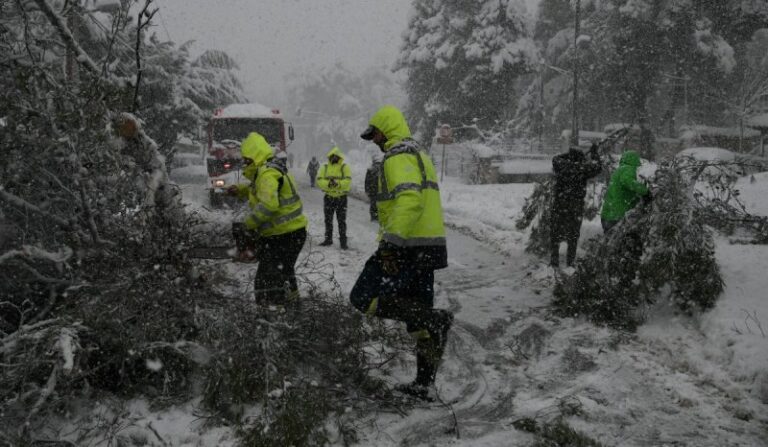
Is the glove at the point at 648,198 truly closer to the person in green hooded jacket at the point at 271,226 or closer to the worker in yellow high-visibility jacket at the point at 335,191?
the person in green hooded jacket at the point at 271,226

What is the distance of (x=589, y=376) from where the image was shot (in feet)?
13.4

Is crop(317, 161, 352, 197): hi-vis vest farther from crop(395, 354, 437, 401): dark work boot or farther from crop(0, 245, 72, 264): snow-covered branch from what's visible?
crop(395, 354, 437, 401): dark work boot

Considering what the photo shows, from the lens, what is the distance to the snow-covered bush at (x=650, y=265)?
16.0ft

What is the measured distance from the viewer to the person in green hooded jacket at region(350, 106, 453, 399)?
350 centimetres

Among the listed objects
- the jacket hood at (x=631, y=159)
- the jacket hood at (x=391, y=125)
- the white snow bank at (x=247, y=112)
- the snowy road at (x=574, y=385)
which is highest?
the white snow bank at (x=247, y=112)

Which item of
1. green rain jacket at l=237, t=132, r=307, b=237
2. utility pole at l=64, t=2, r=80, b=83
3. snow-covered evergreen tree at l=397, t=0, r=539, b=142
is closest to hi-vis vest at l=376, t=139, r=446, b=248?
green rain jacket at l=237, t=132, r=307, b=237

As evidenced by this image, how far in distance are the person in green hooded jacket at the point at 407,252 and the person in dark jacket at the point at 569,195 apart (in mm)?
3968

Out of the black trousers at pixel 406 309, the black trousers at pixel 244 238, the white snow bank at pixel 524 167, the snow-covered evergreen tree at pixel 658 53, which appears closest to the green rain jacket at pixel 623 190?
the black trousers at pixel 406 309

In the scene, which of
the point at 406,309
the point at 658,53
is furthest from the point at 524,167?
the point at 406,309

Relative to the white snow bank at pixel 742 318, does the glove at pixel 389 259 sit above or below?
above

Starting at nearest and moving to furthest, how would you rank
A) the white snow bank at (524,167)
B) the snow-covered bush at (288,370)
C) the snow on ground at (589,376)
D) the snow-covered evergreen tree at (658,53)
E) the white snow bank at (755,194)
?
the snow-covered bush at (288,370) < the snow on ground at (589,376) < the white snow bank at (755,194) < the white snow bank at (524,167) < the snow-covered evergreen tree at (658,53)

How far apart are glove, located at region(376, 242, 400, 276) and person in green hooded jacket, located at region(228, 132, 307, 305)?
1.34 metres

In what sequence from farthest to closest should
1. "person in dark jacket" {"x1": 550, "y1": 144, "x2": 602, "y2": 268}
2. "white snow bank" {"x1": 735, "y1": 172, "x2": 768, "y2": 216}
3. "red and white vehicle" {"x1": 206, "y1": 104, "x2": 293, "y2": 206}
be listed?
"red and white vehicle" {"x1": 206, "y1": 104, "x2": 293, "y2": 206} < "white snow bank" {"x1": 735, "y1": 172, "x2": 768, "y2": 216} < "person in dark jacket" {"x1": 550, "y1": 144, "x2": 602, "y2": 268}

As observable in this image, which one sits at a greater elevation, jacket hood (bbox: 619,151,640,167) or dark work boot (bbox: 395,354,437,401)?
jacket hood (bbox: 619,151,640,167)
